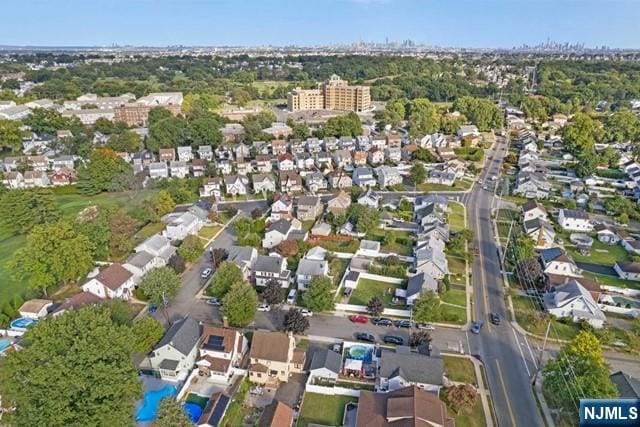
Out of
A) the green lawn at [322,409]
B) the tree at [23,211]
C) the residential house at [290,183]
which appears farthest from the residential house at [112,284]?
the residential house at [290,183]

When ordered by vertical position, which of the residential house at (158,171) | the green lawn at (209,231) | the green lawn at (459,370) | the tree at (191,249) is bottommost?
the green lawn at (459,370)

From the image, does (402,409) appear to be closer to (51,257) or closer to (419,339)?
(419,339)

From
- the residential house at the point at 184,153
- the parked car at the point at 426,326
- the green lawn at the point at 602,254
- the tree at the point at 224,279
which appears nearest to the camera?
the parked car at the point at 426,326

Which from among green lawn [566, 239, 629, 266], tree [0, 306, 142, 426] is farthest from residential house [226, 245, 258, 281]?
green lawn [566, 239, 629, 266]

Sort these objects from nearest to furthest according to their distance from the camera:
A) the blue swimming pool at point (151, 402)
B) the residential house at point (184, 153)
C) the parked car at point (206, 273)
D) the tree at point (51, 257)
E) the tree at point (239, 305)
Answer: the blue swimming pool at point (151, 402)
the tree at point (239, 305)
the tree at point (51, 257)
the parked car at point (206, 273)
the residential house at point (184, 153)

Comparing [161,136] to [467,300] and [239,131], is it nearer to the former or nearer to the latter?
[239,131]

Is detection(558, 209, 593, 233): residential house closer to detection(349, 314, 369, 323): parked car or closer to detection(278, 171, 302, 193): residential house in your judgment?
detection(349, 314, 369, 323): parked car

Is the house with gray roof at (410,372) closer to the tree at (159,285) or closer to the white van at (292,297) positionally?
the white van at (292,297)
